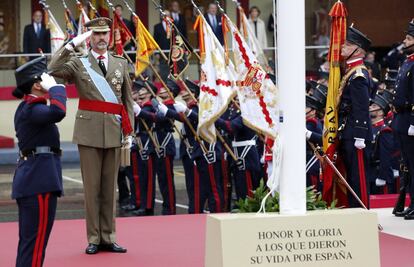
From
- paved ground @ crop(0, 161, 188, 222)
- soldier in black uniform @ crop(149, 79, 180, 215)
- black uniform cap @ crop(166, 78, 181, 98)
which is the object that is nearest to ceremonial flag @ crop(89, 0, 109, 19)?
paved ground @ crop(0, 161, 188, 222)

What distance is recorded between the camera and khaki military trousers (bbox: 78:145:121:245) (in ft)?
34.2

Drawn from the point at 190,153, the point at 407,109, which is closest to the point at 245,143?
the point at 190,153

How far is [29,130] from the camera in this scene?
8.91 metres

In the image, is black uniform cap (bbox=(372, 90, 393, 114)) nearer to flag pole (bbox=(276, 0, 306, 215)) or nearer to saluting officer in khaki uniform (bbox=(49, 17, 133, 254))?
saluting officer in khaki uniform (bbox=(49, 17, 133, 254))

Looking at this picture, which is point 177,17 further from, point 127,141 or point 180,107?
point 127,141

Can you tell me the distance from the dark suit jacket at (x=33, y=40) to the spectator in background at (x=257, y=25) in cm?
443

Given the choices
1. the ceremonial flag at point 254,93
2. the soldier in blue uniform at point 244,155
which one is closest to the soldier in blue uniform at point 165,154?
the soldier in blue uniform at point 244,155

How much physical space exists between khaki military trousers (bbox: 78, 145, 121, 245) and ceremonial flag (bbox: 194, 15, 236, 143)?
288 centimetres

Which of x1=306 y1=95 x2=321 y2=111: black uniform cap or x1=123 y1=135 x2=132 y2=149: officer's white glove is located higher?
x1=306 y1=95 x2=321 y2=111: black uniform cap

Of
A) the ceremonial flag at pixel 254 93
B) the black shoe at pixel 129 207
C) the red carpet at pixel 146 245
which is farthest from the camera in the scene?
the black shoe at pixel 129 207

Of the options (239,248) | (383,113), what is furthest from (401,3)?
(239,248)

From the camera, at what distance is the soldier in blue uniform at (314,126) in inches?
512

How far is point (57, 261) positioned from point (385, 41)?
64.9 feet

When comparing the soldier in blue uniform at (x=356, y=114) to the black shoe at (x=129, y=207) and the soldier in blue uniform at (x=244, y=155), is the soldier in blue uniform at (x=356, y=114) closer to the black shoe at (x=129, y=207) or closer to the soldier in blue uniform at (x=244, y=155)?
the soldier in blue uniform at (x=244, y=155)
